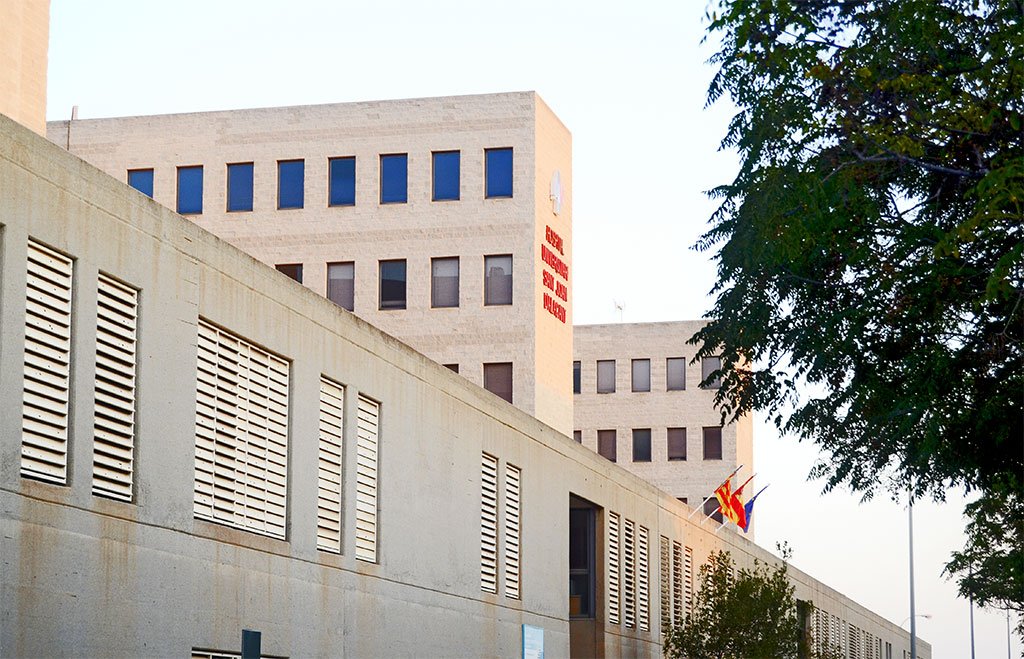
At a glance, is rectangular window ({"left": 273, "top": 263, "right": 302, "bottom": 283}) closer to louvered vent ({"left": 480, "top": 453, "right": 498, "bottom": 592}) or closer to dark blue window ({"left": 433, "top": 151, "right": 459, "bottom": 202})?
dark blue window ({"left": 433, "top": 151, "right": 459, "bottom": 202})

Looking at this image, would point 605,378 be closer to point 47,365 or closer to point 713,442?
point 713,442

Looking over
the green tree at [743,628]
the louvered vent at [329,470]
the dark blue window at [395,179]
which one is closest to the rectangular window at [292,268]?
the dark blue window at [395,179]

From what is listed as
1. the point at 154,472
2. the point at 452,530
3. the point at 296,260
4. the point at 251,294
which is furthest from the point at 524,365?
the point at 154,472

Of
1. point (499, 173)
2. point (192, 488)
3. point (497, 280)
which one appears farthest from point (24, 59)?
point (499, 173)

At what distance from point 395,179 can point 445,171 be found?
Result: 1.52 meters

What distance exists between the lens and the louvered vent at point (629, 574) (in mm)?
43625

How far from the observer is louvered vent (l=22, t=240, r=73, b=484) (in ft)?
58.2

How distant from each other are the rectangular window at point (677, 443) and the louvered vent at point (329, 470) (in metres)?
56.5

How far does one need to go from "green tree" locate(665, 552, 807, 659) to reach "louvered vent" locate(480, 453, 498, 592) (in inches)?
596

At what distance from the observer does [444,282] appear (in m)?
50.4

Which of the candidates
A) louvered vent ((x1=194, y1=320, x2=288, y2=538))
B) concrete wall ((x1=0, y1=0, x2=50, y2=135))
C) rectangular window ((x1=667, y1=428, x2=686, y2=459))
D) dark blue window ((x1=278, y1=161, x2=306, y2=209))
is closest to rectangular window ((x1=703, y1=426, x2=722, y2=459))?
rectangular window ((x1=667, y1=428, x2=686, y2=459))

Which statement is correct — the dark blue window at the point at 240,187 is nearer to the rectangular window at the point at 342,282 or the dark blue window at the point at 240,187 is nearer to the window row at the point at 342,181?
the window row at the point at 342,181

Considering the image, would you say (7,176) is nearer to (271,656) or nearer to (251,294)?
(251,294)

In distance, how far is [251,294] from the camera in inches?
904
